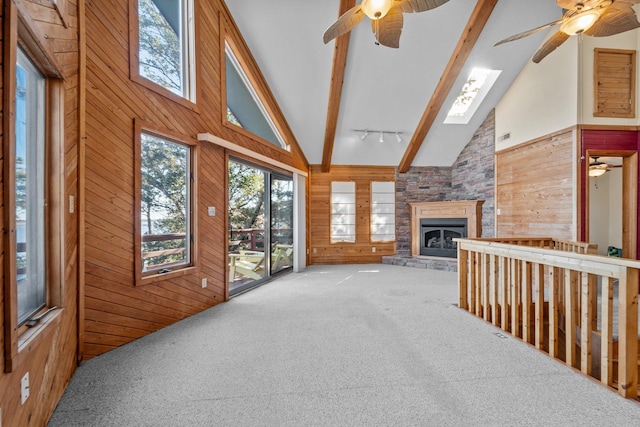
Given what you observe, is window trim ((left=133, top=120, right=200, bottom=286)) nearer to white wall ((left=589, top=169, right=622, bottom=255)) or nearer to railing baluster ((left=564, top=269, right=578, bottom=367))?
railing baluster ((left=564, top=269, right=578, bottom=367))

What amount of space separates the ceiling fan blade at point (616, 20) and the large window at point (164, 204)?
4.63 metres

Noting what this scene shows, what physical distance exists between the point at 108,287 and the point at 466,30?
5730 millimetres

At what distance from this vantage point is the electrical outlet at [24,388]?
1.38 meters

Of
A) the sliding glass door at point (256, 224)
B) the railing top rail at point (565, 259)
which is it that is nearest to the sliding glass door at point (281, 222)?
the sliding glass door at point (256, 224)

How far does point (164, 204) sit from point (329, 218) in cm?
440

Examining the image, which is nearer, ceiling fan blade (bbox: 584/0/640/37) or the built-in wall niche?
ceiling fan blade (bbox: 584/0/640/37)

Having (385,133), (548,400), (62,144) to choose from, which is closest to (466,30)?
(385,133)

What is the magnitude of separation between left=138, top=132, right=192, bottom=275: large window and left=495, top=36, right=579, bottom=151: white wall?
5559 millimetres

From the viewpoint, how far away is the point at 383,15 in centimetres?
270

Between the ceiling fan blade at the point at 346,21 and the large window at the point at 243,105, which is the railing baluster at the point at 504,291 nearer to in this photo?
the ceiling fan blade at the point at 346,21

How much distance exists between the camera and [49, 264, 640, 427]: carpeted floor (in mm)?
1692

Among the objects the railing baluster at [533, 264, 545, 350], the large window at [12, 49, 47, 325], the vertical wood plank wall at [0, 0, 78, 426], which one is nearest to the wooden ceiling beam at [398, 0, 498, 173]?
the railing baluster at [533, 264, 545, 350]

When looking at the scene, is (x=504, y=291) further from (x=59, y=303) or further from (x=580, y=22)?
(x=59, y=303)

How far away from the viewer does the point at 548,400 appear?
1.82 m
